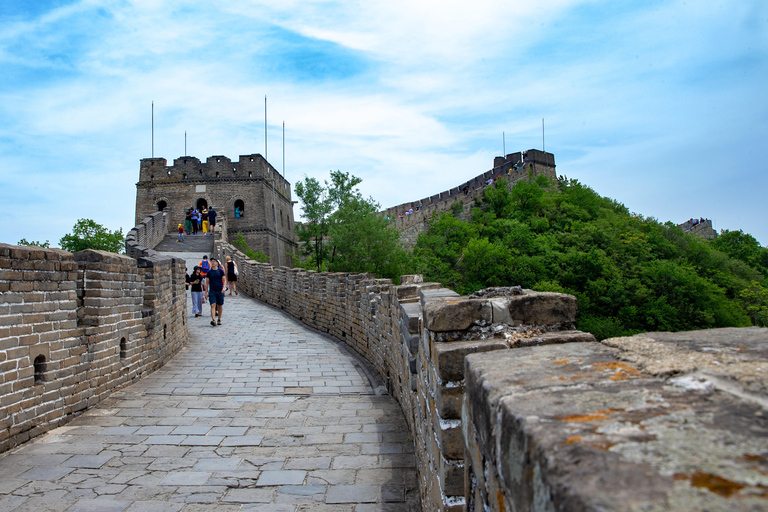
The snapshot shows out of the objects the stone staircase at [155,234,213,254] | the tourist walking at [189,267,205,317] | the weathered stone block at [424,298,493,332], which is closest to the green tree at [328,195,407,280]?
the stone staircase at [155,234,213,254]

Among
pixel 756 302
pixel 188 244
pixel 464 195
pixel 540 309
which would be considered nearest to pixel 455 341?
pixel 540 309

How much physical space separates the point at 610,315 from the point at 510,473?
3288 cm

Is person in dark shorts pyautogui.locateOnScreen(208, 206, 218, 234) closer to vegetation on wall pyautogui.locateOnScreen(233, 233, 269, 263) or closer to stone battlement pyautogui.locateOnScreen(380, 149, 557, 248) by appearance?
vegetation on wall pyautogui.locateOnScreen(233, 233, 269, 263)

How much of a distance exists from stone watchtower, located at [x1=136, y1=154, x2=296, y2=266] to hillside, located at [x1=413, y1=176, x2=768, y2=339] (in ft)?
36.6

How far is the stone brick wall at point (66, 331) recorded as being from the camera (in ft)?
15.3

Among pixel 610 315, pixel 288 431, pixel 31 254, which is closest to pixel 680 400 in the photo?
pixel 288 431

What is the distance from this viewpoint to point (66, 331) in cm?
546

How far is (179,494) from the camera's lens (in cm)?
371

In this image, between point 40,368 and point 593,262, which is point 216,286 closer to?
point 40,368

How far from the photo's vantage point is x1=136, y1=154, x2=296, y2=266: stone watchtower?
118 feet

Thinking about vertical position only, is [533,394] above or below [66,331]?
above

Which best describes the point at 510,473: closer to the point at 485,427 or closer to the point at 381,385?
the point at 485,427

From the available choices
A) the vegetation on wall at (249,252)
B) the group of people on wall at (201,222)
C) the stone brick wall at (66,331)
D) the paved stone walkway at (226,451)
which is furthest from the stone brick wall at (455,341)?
the vegetation on wall at (249,252)

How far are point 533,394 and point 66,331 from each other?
5608mm
